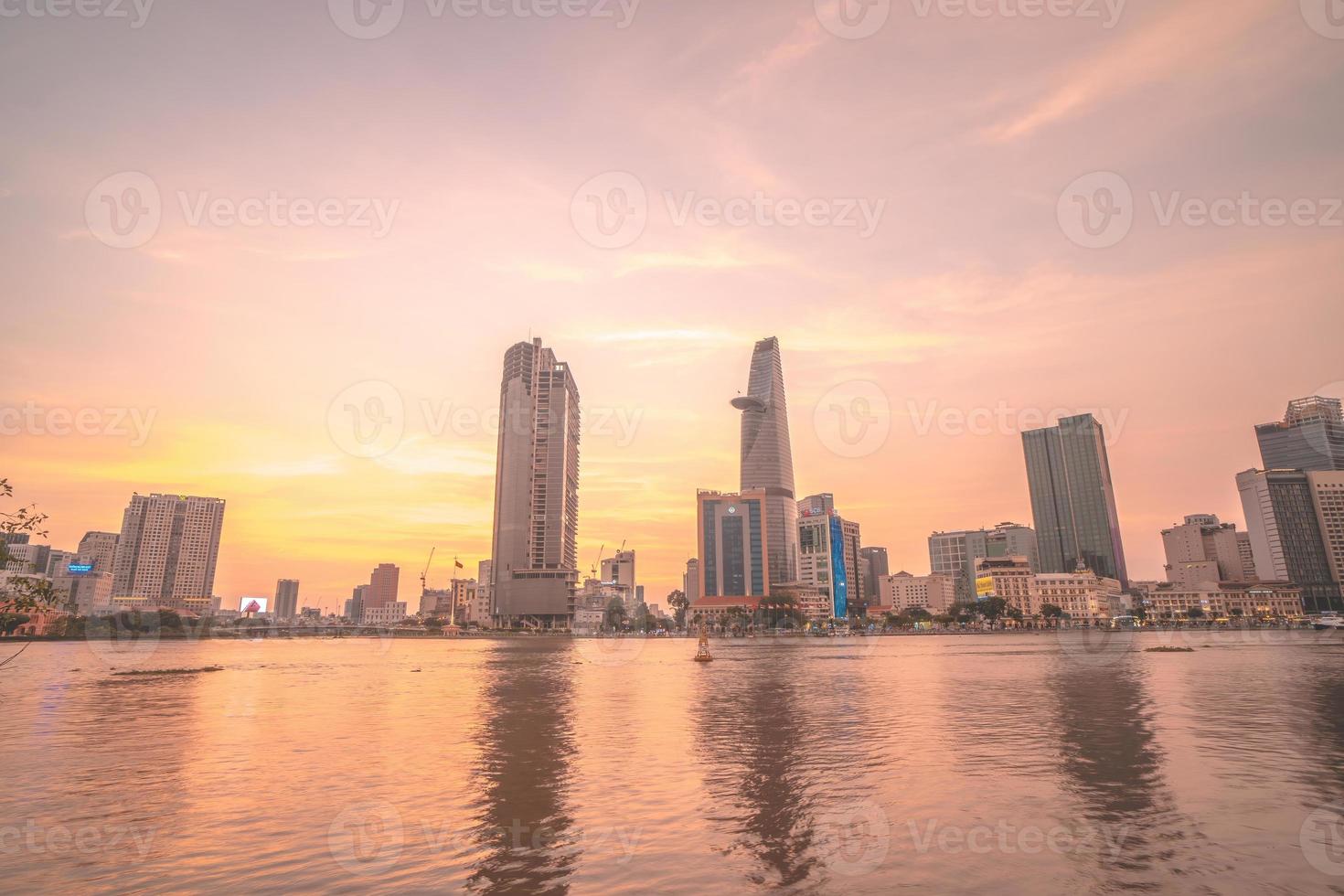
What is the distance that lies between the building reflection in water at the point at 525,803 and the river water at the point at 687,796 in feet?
0.39

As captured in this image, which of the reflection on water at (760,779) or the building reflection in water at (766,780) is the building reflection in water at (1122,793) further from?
the reflection on water at (760,779)

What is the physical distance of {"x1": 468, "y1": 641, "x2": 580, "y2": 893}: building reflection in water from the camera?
607 inches

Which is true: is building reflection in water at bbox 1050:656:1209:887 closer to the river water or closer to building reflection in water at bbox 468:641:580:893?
the river water

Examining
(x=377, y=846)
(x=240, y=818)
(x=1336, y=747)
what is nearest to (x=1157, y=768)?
(x=1336, y=747)

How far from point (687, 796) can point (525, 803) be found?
5.10m

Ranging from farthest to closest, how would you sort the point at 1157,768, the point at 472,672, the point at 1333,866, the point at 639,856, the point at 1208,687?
the point at 472,672 → the point at 1208,687 → the point at 1157,768 → the point at 639,856 → the point at 1333,866

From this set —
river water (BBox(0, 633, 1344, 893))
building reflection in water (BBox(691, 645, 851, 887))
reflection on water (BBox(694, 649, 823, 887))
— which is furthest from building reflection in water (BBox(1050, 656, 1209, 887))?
reflection on water (BBox(694, 649, 823, 887))

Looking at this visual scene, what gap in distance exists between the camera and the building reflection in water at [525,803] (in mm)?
15422

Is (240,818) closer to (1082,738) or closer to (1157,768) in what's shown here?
(1157,768)

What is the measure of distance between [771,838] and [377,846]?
9979 mm

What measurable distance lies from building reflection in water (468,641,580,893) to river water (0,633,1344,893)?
118 millimetres

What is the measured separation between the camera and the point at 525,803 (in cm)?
2172

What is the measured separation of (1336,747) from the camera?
28672mm

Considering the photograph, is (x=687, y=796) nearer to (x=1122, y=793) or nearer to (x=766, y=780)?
(x=766, y=780)
